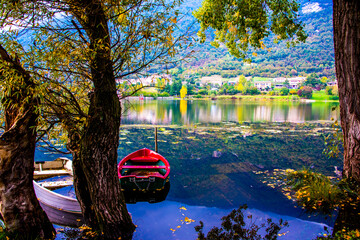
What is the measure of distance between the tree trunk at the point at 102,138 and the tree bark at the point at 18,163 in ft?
2.61

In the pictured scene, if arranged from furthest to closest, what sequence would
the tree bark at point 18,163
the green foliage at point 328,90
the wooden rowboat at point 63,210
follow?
the green foliage at point 328,90, the wooden rowboat at point 63,210, the tree bark at point 18,163

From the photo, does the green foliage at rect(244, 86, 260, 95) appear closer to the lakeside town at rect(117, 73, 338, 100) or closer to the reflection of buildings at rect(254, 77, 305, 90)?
the lakeside town at rect(117, 73, 338, 100)

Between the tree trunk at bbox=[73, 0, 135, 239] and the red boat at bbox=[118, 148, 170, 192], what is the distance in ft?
9.38

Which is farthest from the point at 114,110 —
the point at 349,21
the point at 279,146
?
the point at 279,146

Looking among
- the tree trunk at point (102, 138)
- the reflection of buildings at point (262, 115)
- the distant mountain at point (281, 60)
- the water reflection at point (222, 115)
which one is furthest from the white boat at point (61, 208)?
the distant mountain at point (281, 60)

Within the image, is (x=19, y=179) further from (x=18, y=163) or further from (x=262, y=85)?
(x=262, y=85)

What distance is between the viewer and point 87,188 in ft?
14.7

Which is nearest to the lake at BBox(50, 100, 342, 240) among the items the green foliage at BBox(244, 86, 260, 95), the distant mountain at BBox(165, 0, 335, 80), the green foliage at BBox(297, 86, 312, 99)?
the green foliage at BBox(297, 86, 312, 99)

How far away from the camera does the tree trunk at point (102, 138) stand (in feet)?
12.9

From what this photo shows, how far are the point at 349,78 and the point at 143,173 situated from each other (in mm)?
6214

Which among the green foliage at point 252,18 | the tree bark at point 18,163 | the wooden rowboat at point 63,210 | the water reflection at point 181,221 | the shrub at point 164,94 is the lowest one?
the water reflection at point 181,221

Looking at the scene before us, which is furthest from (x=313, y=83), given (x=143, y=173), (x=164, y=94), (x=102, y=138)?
(x=102, y=138)

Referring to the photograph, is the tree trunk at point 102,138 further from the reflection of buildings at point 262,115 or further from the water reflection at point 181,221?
the reflection of buildings at point 262,115

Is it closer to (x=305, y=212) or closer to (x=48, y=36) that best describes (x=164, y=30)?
(x=48, y=36)
